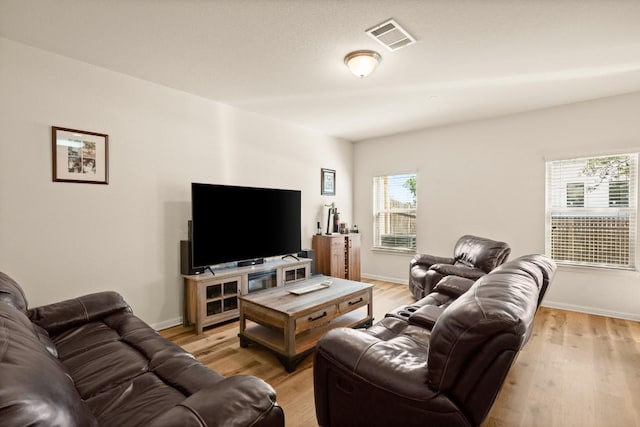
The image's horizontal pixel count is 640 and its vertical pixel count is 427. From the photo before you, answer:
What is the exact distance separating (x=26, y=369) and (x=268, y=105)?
350cm

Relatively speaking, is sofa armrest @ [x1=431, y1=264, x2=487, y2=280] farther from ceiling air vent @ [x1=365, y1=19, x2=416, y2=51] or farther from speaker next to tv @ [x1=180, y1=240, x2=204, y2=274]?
speaker next to tv @ [x1=180, y1=240, x2=204, y2=274]

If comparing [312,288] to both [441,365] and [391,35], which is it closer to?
[441,365]

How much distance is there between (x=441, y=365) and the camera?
3.84 ft

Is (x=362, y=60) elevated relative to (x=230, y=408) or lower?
elevated

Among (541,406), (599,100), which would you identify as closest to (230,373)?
(541,406)

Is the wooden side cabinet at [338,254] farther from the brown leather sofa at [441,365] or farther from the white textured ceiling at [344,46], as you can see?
the brown leather sofa at [441,365]

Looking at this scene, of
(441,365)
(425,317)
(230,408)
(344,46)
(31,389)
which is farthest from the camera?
(344,46)

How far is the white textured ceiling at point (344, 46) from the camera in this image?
6.58 feet

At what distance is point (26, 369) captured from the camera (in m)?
0.76

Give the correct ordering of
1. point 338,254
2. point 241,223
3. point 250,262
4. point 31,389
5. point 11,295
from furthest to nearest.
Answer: point 338,254
point 250,262
point 241,223
point 11,295
point 31,389

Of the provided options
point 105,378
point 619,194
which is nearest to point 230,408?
point 105,378

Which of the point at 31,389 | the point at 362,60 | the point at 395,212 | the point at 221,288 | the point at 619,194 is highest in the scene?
the point at 362,60

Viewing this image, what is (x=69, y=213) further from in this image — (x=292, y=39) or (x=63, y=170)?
(x=292, y=39)

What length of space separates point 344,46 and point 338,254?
310 cm
